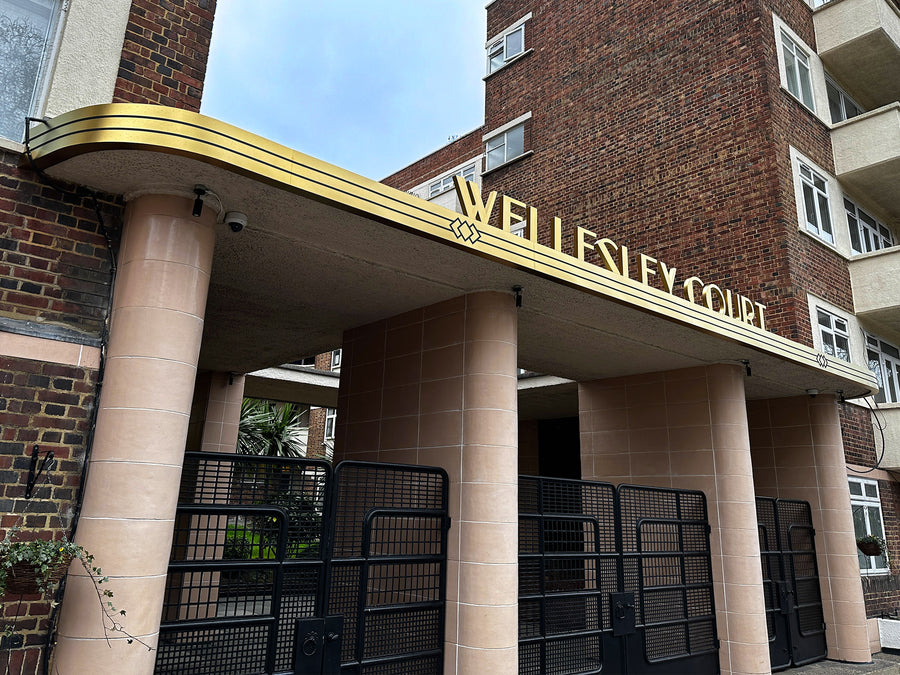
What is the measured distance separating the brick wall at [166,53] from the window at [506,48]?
47.3ft

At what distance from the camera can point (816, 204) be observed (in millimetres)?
13258

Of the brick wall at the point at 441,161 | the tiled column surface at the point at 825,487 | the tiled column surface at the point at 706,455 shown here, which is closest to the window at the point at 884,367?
the tiled column surface at the point at 825,487

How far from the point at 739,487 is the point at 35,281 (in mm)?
8648

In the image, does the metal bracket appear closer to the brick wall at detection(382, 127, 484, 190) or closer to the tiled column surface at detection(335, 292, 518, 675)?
the tiled column surface at detection(335, 292, 518, 675)

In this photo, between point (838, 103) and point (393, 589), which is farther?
point (838, 103)

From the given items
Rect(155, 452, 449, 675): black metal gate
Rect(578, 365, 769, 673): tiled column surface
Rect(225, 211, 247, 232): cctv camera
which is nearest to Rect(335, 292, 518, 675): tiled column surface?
Rect(155, 452, 449, 675): black metal gate

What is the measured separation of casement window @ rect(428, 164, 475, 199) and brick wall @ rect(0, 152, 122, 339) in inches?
668

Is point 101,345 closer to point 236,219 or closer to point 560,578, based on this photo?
point 236,219

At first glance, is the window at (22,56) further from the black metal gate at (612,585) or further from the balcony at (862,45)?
the balcony at (862,45)

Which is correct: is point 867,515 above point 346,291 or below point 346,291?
below

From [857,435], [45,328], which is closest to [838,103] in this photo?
[857,435]

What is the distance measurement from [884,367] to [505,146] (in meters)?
10.5

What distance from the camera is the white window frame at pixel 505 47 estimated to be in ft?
60.9

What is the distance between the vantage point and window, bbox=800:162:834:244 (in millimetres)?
12984
